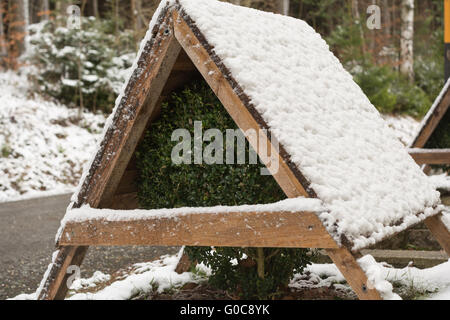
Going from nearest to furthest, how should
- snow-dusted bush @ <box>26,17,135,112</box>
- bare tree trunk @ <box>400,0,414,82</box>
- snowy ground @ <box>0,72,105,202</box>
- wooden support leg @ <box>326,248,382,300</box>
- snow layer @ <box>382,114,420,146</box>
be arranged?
wooden support leg @ <box>326,248,382,300</box> < snowy ground @ <box>0,72,105,202</box> < snow-dusted bush @ <box>26,17,135,112</box> < snow layer @ <box>382,114,420,146</box> < bare tree trunk @ <box>400,0,414,82</box>

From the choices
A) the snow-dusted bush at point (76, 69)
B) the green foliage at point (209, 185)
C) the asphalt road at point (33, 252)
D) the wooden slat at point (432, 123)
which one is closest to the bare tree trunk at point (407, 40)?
the snow-dusted bush at point (76, 69)

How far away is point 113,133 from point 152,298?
4.79ft

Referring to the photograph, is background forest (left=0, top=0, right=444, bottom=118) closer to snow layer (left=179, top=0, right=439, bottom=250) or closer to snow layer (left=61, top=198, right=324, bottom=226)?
snow layer (left=179, top=0, right=439, bottom=250)

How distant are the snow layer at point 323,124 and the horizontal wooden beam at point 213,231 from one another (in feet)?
0.39

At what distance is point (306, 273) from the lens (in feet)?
13.6

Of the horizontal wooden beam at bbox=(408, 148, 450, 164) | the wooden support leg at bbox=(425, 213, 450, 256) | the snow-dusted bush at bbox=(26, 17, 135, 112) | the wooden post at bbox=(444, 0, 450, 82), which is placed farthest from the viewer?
the snow-dusted bush at bbox=(26, 17, 135, 112)

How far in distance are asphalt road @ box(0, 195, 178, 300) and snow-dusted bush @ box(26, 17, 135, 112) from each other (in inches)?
213

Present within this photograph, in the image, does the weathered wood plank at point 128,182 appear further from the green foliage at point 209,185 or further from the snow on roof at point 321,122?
the snow on roof at point 321,122

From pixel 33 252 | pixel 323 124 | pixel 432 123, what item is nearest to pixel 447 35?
pixel 432 123

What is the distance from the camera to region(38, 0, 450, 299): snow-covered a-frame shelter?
2.37 meters

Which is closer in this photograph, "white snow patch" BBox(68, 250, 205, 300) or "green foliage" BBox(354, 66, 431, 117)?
"white snow patch" BBox(68, 250, 205, 300)

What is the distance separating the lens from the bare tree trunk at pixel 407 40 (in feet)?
57.1

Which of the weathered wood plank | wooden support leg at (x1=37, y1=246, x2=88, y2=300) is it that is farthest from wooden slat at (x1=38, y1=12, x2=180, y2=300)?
the weathered wood plank
